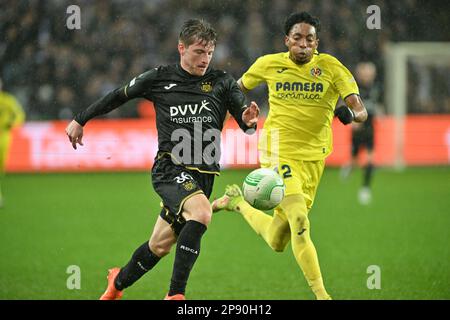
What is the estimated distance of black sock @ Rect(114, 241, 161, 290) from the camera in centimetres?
562

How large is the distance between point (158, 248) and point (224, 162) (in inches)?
351

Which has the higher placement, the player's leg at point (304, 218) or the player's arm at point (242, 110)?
the player's arm at point (242, 110)

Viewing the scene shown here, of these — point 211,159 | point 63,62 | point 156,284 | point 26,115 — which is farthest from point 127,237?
point 26,115

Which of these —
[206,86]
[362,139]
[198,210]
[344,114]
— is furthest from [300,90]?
[362,139]

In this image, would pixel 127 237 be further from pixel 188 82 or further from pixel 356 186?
pixel 356 186

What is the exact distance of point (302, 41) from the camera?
18.2 ft

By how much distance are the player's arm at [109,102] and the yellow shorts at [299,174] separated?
1.22 metres

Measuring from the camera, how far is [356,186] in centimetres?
1462

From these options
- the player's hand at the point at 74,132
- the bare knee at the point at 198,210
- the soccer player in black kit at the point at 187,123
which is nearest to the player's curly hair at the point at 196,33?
the soccer player in black kit at the point at 187,123

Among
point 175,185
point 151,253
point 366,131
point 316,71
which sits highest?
point 316,71

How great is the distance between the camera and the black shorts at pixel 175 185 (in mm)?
5172

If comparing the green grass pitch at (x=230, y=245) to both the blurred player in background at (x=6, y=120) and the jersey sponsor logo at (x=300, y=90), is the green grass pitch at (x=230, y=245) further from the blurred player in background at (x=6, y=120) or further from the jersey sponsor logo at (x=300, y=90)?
the jersey sponsor logo at (x=300, y=90)

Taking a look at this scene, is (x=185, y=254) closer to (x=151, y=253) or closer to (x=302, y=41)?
(x=151, y=253)

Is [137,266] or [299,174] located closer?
[137,266]
